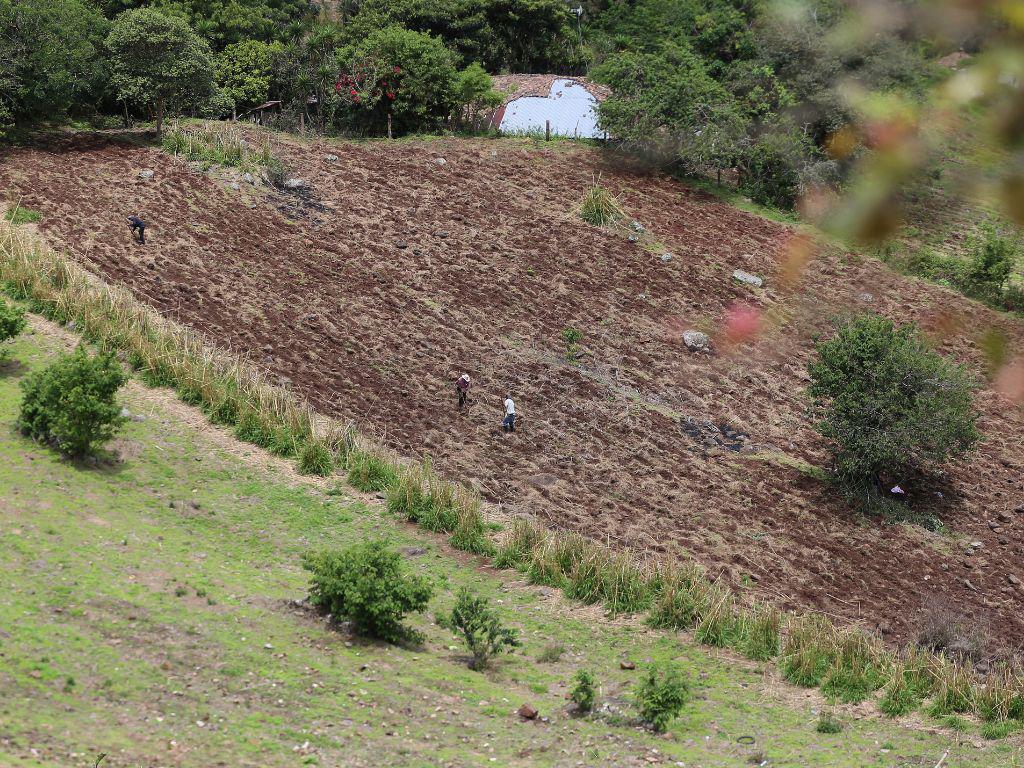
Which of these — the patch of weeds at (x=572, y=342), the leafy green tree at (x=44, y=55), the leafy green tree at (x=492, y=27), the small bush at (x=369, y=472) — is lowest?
the small bush at (x=369, y=472)

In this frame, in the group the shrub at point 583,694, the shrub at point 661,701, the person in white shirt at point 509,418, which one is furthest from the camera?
the person in white shirt at point 509,418

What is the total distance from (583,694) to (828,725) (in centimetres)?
198

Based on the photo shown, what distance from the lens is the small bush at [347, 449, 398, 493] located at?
12.3 metres

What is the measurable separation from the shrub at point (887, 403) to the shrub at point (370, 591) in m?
7.45

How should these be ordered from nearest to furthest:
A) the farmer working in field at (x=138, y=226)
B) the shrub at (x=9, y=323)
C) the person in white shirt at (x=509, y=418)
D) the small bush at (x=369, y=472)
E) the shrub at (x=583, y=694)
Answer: the shrub at (x=583, y=694) → the small bush at (x=369, y=472) → the shrub at (x=9, y=323) → the person in white shirt at (x=509, y=418) → the farmer working in field at (x=138, y=226)

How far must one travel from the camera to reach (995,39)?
189 centimetres

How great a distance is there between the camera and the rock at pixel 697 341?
1787 cm

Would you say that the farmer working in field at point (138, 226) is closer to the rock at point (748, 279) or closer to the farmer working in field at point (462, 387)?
the farmer working in field at point (462, 387)

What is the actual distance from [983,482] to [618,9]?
22.8 meters

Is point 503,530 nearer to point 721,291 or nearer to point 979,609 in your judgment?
point 979,609

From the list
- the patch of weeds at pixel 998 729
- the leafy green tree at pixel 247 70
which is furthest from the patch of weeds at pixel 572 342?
the leafy green tree at pixel 247 70

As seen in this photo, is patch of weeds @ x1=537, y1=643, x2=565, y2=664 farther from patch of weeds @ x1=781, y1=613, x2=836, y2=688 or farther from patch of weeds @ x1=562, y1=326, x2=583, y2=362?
patch of weeds @ x1=562, y1=326, x2=583, y2=362

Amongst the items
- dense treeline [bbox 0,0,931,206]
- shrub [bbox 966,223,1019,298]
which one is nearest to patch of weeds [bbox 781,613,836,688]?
dense treeline [bbox 0,0,931,206]

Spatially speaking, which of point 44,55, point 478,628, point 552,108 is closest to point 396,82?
point 552,108
